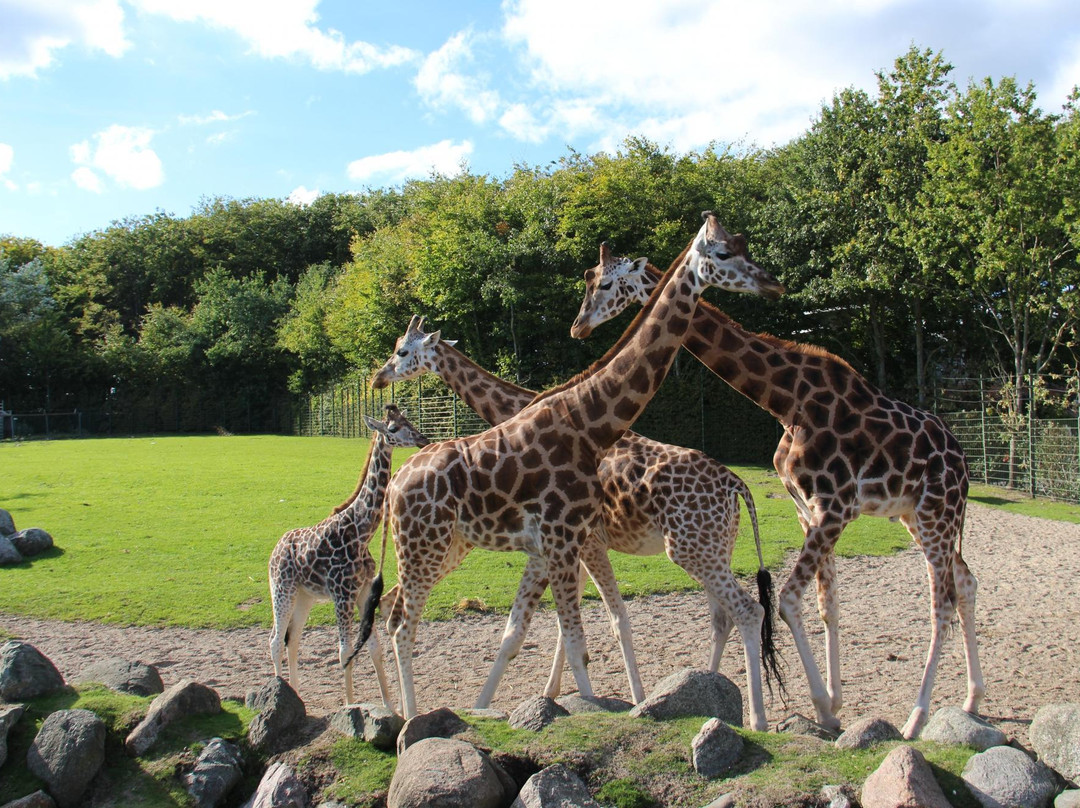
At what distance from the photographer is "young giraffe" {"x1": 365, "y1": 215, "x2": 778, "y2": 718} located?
6172 mm

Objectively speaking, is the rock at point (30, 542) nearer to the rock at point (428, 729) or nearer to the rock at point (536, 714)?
the rock at point (428, 729)

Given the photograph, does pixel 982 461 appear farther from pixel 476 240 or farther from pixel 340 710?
pixel 340 710

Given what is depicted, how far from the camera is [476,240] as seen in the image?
3006 cm

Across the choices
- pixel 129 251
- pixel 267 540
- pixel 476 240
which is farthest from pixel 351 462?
pixel 129 251

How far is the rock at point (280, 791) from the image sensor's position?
4902mm

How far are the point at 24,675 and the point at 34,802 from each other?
1.25m

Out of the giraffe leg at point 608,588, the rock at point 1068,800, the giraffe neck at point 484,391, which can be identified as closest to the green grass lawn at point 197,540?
the giraffe neck at point 484,391

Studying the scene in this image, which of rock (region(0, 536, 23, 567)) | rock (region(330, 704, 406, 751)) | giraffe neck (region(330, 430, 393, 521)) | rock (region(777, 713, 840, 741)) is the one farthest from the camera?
rock (region(0, 536, 23, 567))

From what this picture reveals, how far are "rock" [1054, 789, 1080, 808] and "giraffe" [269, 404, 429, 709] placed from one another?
482cm

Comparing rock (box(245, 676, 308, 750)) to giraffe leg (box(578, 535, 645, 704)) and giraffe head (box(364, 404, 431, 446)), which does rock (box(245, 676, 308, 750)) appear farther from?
giraffe head (box(364, 404, 431, 446))

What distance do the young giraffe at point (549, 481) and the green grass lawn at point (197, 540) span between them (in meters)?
4.30

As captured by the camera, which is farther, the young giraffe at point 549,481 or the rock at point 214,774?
the young giraffe at point 549,481

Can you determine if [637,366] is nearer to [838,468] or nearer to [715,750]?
[838,468]

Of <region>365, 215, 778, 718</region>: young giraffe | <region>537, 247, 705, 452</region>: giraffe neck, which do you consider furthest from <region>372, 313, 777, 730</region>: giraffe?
<region>537, 247, 705, 452</region>: giraffe neck
